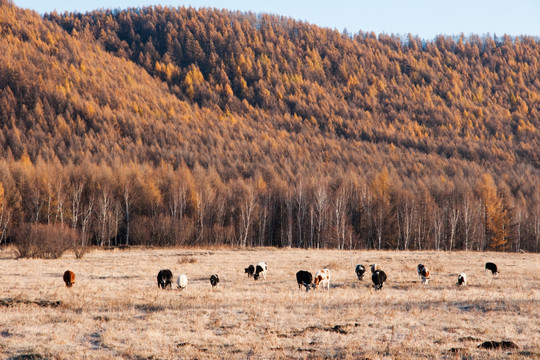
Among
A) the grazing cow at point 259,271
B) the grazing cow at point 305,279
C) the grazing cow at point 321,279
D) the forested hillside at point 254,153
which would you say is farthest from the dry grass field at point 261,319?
the forested hillside at point 254,153

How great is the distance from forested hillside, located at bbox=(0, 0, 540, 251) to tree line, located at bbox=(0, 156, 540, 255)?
0.33m

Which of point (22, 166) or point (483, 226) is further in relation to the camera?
point (483, 226)

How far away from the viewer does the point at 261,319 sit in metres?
14.8

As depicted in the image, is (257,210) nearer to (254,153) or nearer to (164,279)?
(254,153)

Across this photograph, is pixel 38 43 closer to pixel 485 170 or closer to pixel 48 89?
pixel 48 89

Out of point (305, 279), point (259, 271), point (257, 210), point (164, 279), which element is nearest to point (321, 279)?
point (305, 279)

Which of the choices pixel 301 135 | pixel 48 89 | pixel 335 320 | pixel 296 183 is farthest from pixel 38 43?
pixel 335 320

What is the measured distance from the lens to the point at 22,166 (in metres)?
75.6

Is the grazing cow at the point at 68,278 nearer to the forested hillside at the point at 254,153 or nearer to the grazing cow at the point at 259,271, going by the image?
the grazing cow at the point at 259,271

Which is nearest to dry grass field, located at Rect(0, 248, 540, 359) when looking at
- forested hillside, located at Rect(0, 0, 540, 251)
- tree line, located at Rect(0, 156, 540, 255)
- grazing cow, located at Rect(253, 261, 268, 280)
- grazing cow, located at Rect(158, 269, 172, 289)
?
grazing cow, located at Rect(158, 269, 172, 289)

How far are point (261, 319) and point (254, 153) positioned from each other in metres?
105

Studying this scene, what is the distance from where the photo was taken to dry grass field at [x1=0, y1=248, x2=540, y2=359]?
36.7 feet

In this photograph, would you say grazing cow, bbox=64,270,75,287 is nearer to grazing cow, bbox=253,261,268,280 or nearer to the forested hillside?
grazing cow, bbox=253,261,268,280

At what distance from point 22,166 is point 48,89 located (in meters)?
65.3
